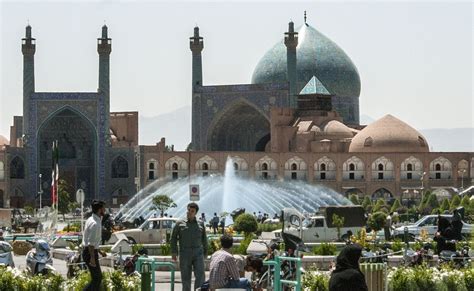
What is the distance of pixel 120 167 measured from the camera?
191 ft

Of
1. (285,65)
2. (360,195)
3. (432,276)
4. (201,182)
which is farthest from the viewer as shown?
(285,65)

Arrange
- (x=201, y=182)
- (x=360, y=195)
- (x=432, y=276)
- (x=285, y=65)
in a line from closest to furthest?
(x=432, y=276), (x=201, y=182), (x=360, y=195), (x=285, y=65)

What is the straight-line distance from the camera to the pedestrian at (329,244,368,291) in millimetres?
8625

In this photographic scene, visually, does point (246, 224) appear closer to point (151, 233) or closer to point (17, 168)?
point (151, 233)

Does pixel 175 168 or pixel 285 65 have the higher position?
pixel 285 65

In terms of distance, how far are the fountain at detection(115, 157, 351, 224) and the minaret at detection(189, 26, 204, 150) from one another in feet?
12.5

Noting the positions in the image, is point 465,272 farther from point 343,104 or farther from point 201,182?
point 343,104

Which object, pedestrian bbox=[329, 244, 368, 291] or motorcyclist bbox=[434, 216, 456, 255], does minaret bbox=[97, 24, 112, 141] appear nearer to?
motorcyclist bbox=[434, 216, 456, 255]

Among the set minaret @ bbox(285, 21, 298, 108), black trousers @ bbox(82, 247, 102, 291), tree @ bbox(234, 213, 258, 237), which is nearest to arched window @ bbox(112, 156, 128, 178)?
minaret @ bbox(285, 21, 298, 108)

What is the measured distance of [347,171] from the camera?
58.3 meters

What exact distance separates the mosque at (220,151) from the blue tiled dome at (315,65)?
2.93 meters

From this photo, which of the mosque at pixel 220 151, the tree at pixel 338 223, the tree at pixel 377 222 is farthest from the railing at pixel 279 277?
the mosque at pixel 220 151

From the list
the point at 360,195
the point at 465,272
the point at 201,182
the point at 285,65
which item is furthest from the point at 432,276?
the point at 285,65

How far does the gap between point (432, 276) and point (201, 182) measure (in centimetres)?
4086
